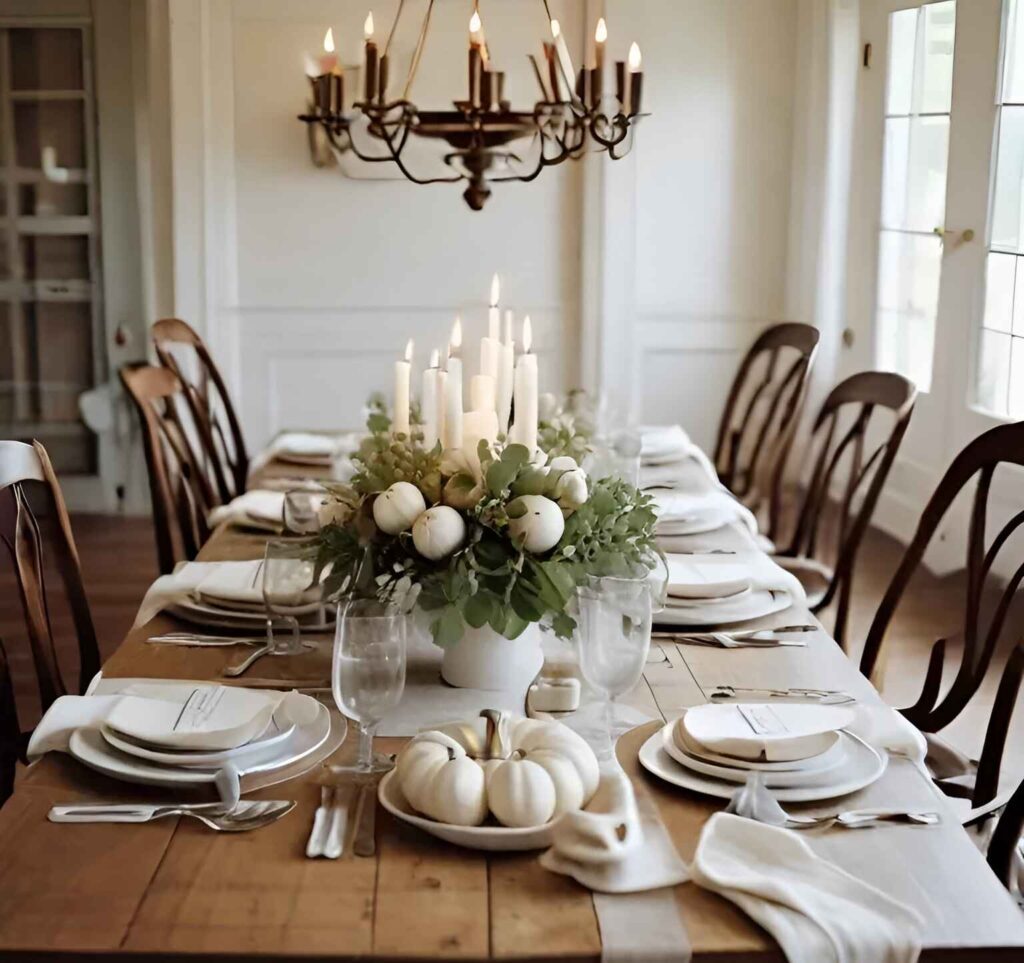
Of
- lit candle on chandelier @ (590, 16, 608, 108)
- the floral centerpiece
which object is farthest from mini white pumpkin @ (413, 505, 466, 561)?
lit candle on chandelier @ (590, 16, 608, 108)

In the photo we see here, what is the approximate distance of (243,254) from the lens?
513 centimetres

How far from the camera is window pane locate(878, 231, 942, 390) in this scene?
15.4ft

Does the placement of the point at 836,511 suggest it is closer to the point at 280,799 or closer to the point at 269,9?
the point at 269,9

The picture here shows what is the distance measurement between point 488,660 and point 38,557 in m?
0.80

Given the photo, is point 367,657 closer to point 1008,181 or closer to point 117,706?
point 117,706

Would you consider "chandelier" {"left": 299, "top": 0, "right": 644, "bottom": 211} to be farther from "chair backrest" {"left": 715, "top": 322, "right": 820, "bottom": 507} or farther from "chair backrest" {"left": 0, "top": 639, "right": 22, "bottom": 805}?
"chair backrest" {"left": 0, "top": 639, "right": 22, "bottom": 805}

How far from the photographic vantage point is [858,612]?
4242 millimetres

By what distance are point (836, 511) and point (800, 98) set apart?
5.15 ft

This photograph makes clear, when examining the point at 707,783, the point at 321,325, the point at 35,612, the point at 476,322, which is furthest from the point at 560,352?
the point at 707,783

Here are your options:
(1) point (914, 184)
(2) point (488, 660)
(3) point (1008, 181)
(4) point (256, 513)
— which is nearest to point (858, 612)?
(3) point (1008, 181)

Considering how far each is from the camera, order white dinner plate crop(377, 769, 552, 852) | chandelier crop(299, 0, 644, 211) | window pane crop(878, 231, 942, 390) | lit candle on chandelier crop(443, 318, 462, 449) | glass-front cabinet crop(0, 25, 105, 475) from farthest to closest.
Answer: glass-front cabinet crop(0, 25, 105, 475), window pane crop(878, 231, 942, 390), chandelier crop(299, 0, 644, 211), lit candle on chandelier crop(443, 318, 462, 449), white dinner plate crop(377, 769, 552, 852)

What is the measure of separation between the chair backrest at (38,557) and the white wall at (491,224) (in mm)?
3026

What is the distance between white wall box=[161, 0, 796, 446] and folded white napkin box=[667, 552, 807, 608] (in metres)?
2.91

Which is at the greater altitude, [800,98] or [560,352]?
[800,98]
